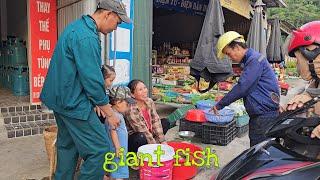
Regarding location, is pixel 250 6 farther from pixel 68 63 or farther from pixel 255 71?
pixel 68 63

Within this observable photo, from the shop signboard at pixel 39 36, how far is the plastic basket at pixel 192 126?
2620 millimetres

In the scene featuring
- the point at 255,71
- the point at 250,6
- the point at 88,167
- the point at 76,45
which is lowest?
the point at 88,167

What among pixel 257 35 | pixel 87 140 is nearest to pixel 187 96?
pixel 257 35

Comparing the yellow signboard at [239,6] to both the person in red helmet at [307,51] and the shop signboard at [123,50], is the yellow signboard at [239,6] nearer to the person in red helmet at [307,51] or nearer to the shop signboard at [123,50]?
the shop signboard at [123,50]

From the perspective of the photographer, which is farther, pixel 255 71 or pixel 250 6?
pixel 250 6

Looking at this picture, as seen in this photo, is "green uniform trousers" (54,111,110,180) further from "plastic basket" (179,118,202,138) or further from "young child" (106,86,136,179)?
"plastic basket" (179,118,202,138)

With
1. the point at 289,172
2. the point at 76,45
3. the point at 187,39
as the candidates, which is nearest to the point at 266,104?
the point at 289,172

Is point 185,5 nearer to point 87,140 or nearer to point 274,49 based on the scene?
point 274,49

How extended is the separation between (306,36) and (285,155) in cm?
75

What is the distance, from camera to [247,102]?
3.40 metres

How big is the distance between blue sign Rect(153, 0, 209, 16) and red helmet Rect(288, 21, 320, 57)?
828 centimetres

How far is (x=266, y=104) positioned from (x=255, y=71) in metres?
0.36

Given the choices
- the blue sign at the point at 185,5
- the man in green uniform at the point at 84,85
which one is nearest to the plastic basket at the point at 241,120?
the man in green uniform at the point at 84,85

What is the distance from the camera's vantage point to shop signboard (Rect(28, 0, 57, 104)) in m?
5.55
